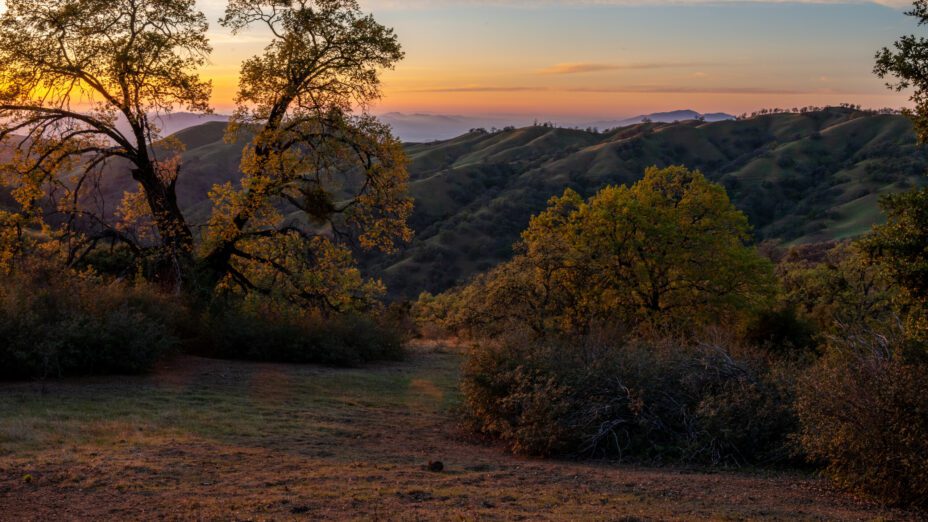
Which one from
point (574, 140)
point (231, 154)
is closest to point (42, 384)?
point (231, 154)

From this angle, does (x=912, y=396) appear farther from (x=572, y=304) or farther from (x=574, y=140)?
(x=574, y=140)

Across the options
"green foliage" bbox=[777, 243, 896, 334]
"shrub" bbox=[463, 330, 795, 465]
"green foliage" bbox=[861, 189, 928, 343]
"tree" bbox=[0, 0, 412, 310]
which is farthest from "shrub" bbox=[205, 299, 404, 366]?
"green foliage" bbox=[777, 243, 896, 334]

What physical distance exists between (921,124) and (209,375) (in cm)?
1440

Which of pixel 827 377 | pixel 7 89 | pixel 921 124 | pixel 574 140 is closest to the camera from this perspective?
pixel 827 377

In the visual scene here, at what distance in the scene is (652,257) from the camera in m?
26.2

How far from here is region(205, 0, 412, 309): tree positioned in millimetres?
20922

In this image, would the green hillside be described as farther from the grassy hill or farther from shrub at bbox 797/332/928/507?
shrub at bbox 797/332/928/507

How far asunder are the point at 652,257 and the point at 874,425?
1731cm

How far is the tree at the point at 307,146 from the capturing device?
20922mm

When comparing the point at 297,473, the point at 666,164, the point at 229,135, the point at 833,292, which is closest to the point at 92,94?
the point at 229,135

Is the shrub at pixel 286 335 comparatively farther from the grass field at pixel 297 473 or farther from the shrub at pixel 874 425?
the shrub at pixel 874 425

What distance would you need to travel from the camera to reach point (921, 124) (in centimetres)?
1152

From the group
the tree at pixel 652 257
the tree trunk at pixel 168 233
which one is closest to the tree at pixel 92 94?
the tree trunk at pixel 168 233

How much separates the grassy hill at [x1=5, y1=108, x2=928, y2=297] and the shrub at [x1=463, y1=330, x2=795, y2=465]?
53.7 metres
